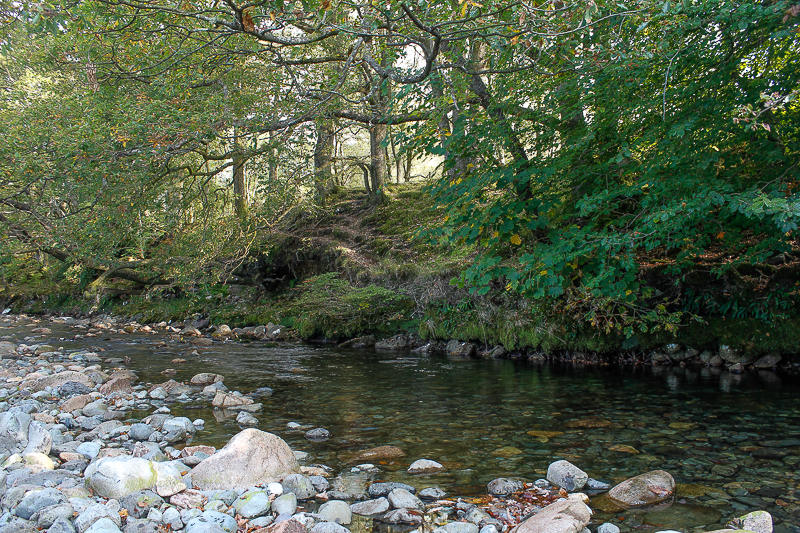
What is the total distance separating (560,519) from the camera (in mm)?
2967

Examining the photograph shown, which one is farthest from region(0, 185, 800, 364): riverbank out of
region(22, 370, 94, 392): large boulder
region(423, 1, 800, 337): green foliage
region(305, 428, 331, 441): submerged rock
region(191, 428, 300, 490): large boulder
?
region(22, 370, 94, 392): large boulder

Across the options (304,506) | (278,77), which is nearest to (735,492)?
(304,506)

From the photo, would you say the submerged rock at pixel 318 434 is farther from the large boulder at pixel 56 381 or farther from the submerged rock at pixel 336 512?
the large boulder at pixel 56 381

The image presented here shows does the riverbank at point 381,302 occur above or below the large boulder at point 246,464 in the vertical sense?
above

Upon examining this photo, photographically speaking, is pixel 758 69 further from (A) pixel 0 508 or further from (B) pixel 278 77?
(A) pixel 0 508

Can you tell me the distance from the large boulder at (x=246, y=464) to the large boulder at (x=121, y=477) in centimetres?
33

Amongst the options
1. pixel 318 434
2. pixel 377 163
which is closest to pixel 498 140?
pixel 318 434

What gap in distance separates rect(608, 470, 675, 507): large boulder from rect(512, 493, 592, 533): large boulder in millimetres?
371

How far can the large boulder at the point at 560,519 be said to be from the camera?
2920mm

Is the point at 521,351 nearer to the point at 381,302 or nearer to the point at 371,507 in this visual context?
the point at 381,302

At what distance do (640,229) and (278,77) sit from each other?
722 centimetres

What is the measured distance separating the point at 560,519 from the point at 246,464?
2.30m

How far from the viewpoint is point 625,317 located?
8.38 m

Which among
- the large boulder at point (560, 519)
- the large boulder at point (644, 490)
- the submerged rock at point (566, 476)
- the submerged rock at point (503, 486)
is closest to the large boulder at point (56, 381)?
the submerged rock at point (503, 486)
